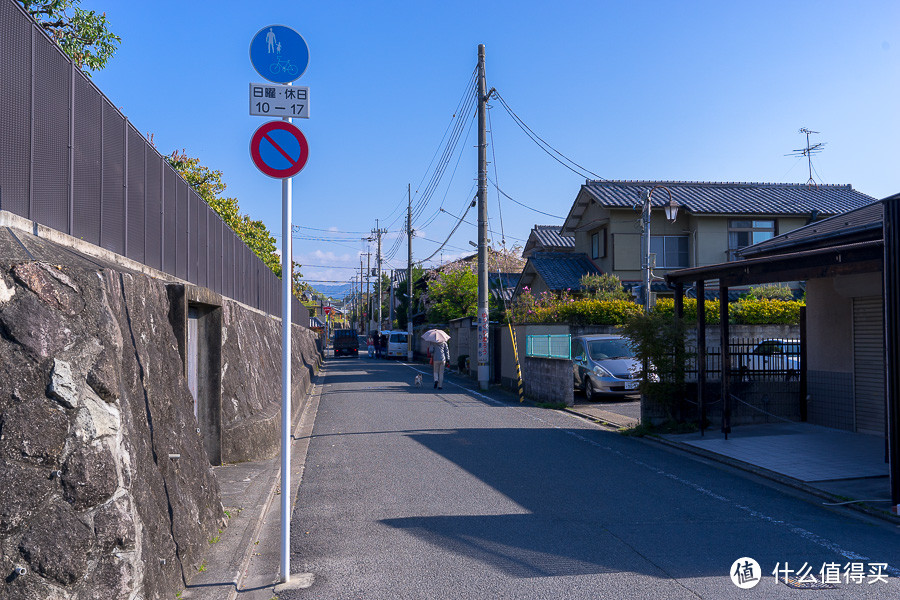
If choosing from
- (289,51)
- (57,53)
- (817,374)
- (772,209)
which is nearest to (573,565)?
(289,51)

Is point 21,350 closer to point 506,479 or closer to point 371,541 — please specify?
point 371,541

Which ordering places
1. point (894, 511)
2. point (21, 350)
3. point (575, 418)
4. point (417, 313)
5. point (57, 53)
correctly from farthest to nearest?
point (417, 313)
point (575, 418)
point (894, 511)
point (57, 53)
point (21, 350)

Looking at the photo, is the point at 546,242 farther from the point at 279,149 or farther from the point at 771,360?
the point at 279,149

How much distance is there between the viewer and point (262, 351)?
14.2 m

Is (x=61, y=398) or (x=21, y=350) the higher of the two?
(x=21, y=350)

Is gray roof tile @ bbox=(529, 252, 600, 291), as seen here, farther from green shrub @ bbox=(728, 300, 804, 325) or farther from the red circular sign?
the red circular sign

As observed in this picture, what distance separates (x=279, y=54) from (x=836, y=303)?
11090 mm

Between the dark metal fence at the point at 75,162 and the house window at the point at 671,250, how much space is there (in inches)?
884

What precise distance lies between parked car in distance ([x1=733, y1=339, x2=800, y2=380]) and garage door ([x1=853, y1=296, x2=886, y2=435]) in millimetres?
1462

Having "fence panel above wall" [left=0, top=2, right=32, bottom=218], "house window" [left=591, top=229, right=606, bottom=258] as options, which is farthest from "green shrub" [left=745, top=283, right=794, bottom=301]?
"fence panel above wall" [left=0, top=2, right=32, bottom=218]

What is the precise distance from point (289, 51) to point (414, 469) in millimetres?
5708

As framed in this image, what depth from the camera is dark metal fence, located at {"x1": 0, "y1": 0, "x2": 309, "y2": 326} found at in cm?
469

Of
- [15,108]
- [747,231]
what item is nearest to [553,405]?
[15,108]

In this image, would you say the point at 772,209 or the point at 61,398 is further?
the point at 772,209
